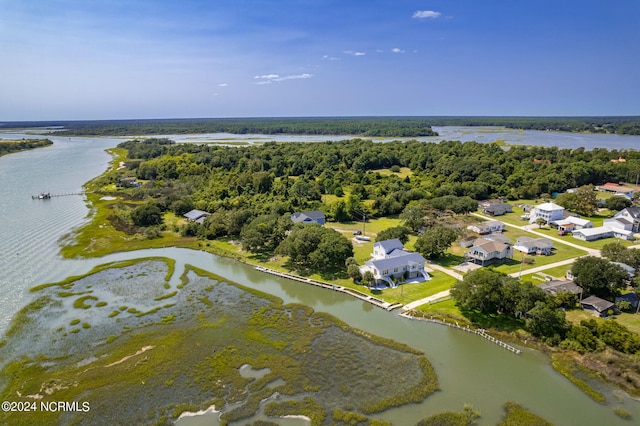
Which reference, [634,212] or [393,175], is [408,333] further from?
[393,175]

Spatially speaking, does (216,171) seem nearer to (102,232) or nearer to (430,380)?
(102,232)

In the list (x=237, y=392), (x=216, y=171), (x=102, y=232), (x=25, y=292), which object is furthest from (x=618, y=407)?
(x=216, y=171)

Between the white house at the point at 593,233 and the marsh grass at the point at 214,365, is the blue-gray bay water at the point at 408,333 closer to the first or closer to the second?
the marsh grass at the point at 214,365

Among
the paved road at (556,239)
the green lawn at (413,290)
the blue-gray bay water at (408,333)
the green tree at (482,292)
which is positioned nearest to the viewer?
the blue-gray bay water at (408,333)

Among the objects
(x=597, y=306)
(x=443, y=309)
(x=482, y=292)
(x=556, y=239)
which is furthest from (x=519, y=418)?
(x=556, y=239)

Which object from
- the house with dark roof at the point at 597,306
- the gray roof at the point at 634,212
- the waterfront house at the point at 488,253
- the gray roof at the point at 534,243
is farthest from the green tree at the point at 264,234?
the gray roof at the point at 634,212

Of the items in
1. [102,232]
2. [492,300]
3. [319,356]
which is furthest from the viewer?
[102,232]
